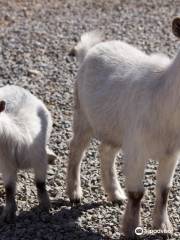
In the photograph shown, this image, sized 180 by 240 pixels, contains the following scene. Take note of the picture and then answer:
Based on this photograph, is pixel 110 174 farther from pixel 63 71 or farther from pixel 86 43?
pixel 63 71

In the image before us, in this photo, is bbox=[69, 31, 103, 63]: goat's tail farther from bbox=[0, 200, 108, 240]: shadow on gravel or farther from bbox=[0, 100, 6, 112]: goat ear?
bbox=[0, 200, 108, 240]: shadow on gravel

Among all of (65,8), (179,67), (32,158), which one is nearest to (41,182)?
(32,158)

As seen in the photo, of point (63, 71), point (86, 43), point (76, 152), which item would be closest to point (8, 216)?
point (76, 152)

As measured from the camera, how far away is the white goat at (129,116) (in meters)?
5.31

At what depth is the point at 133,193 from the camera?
5.57 m

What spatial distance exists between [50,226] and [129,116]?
1.28 metres

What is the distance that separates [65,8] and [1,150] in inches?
317

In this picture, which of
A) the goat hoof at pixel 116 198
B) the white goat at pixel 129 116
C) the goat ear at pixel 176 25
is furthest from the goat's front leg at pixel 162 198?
the goat ear at pixel 176 25

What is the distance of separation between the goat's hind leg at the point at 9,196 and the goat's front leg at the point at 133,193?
3.59ft

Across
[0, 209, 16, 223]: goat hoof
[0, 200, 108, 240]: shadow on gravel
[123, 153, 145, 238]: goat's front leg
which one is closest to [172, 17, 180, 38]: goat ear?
[123, 153, 145, 238]: goat's front leg

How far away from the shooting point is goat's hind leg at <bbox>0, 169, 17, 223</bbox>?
6.01m

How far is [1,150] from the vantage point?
5930 millimetres

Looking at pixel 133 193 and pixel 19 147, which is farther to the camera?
pixel 19 147

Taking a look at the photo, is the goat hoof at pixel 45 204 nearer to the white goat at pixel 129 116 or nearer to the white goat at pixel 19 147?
the white goat at pixel 19 147
